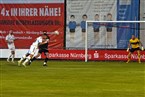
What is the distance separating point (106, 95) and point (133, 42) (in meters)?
23.1

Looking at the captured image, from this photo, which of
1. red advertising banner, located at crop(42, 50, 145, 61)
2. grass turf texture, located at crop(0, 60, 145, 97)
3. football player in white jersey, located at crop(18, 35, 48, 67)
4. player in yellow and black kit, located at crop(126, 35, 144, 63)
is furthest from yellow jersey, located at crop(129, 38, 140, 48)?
grass turf texture, located at crop(0, 60, 145, 97)

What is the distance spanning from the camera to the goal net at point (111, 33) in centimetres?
4262

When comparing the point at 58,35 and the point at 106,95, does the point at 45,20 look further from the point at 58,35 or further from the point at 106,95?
the point at 106,95

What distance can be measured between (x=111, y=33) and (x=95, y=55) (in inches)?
131

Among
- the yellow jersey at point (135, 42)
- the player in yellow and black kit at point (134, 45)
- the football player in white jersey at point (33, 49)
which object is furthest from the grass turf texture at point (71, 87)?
the yellow jersey at point (135, 42)

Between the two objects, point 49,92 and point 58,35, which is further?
point 58,35

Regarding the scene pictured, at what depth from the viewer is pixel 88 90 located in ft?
57.4

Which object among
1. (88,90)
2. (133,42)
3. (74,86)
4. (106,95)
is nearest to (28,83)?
(74,86)

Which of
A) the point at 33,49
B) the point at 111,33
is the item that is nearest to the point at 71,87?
the point at 33,49

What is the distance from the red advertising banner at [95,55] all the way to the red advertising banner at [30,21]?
2.20 m

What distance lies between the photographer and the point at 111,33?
43.3 meters

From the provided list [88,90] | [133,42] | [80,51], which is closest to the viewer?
[88,90]

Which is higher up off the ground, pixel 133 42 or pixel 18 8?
pixel 18 8

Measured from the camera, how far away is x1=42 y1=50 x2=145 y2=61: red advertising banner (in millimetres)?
40438
